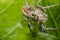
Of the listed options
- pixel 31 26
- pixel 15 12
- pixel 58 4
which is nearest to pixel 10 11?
pixel 15 12

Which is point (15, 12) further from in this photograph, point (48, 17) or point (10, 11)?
point (48, 17)

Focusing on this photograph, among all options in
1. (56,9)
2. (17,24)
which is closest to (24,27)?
(17,24)

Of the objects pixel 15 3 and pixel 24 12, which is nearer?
pixel 24 12

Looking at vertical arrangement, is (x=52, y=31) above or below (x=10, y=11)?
below

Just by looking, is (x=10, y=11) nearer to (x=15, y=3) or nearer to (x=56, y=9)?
(x=15, y=3)

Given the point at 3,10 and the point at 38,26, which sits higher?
the point at 3,10
